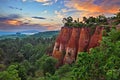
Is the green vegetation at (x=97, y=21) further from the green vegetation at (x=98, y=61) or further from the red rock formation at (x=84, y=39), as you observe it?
the green vegetation at (x=98, y=61)

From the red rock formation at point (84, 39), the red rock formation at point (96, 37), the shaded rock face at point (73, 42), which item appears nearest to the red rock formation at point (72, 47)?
the shaded rock face at point (73, 42)

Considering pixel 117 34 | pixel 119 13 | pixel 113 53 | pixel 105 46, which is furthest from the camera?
pixel 119 13

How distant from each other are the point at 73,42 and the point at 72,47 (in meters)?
1.45

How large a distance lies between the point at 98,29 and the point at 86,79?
3212 cm

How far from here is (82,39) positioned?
6875 cm

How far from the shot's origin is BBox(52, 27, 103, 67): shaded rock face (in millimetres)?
64750

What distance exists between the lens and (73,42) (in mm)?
72125

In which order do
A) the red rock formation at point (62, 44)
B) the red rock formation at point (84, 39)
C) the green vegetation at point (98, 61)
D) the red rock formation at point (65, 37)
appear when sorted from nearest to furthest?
1. the green vegetation at point (98, 61)
2. the red rock formation at point (84, 39)
3. the red rock formation at point (62, 44)
4. the red rock formation at point (65, 37)

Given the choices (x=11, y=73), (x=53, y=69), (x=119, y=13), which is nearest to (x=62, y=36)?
(x=53, y=69)

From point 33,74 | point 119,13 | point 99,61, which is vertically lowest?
point 33,74

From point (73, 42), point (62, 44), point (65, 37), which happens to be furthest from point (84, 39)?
point (62, 44)

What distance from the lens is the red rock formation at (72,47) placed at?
7074cm

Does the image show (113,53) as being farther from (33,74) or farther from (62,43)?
(62,43)

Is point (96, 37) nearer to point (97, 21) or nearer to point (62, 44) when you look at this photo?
point (97, 21)
